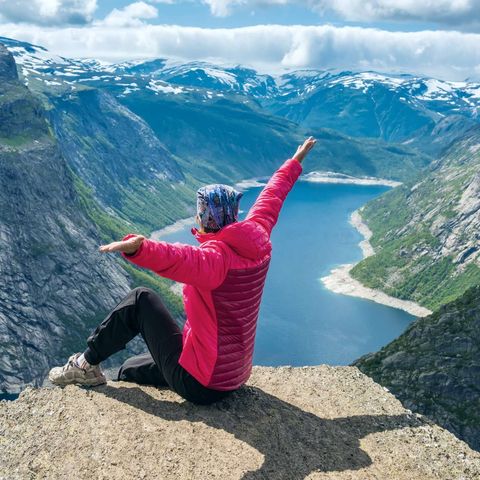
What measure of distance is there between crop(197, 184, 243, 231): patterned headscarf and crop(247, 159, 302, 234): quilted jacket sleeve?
7.92 feet

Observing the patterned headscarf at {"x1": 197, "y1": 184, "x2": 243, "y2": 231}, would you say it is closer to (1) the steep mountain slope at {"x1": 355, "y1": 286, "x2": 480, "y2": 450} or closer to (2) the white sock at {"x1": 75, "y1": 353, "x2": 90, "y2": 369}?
(2) the white sock at {"x1": 75, "y1": 353, "x2": 90, "y2": 369}

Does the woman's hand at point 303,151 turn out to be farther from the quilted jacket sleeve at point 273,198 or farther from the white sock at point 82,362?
the white sock at point 82,362

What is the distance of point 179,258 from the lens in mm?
12828

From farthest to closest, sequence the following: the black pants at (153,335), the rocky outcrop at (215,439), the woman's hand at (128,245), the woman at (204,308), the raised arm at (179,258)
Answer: the black pants at (153,335), the rocky outcrop at (215,439), the woman at (204,308), the raised arm at (179,258), the woman's hand at (128,245)

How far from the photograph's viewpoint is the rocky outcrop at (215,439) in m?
15.1

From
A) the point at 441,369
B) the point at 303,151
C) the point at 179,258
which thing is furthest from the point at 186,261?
the point at 441,369

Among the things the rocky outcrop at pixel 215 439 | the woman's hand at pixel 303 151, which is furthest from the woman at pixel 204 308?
the woman's hand at pixel 303 151

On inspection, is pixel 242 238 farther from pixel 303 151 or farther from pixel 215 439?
pixel 303 151

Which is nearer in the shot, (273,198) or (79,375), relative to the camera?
(273,198)

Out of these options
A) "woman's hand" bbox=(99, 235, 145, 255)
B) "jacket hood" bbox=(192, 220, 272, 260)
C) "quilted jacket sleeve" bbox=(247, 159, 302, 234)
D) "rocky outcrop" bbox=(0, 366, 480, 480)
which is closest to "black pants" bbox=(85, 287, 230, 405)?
"rocky outcrop" bbox=(0, 366, 480, 480)

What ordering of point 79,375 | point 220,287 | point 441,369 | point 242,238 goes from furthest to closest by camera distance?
point 441,369, point 79,375, point 220,287, point 242,238

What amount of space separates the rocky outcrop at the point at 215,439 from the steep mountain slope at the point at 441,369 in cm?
5991

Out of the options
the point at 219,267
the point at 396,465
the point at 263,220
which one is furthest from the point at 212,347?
the point at 396,465

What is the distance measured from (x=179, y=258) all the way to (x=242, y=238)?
7.20 feet
